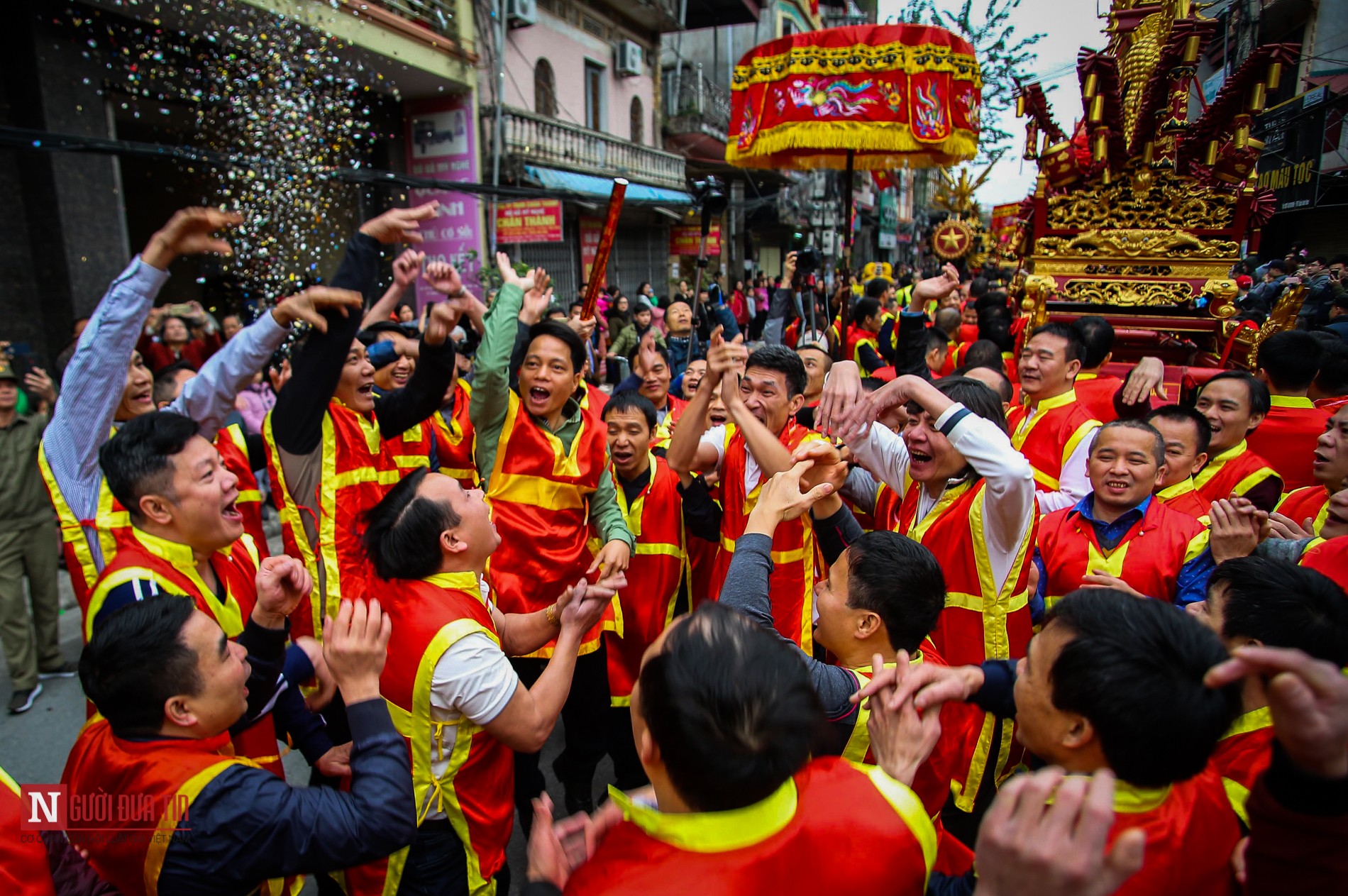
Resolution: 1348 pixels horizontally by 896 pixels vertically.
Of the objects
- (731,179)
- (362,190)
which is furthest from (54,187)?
(731,179)

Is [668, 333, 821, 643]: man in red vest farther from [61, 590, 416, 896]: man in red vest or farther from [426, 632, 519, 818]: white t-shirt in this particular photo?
[61, 590, 416, 896]: man in red vest

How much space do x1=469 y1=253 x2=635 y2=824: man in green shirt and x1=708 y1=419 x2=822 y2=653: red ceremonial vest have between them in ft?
1.49

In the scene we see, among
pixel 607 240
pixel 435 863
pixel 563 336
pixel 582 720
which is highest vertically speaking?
pixel 607 240

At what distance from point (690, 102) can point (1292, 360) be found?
17.8 meters

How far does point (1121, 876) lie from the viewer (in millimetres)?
833

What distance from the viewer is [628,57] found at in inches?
627

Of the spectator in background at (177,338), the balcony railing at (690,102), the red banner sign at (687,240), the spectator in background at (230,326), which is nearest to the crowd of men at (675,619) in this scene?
the spectator in background at (177,338)

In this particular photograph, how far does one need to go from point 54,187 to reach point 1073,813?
8940 mm

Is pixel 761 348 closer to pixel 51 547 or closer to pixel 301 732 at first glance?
pixel 301 732

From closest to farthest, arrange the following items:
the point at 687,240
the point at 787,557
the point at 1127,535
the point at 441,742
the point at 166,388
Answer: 1. the point at 441,742
2. the point at 1127,535
3. the point at 787,557
4. the point at 166,388
5. the point at 687,240


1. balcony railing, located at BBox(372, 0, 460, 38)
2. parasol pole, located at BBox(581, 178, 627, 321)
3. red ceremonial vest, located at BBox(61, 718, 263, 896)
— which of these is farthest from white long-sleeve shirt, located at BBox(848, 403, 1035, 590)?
balcony railing, located at BBox(372, 0, 460, 38)

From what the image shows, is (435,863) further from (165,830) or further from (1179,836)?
(1179,836)

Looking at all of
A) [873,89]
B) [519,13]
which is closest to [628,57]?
[519,13]

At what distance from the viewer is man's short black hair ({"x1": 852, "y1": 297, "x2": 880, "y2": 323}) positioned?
6.54 meters
